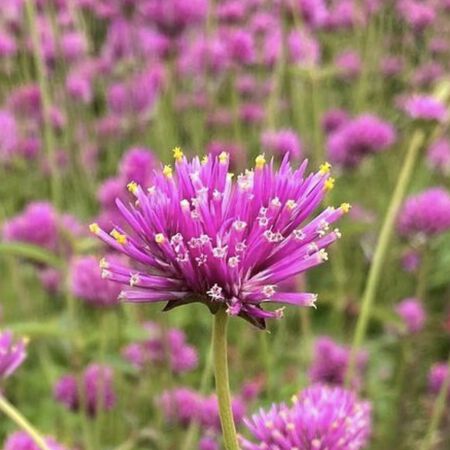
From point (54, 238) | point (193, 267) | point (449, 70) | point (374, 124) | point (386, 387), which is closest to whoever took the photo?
point (193, 267)

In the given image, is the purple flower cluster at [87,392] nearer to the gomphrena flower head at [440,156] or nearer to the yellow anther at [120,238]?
the yellow anther at [120,238]

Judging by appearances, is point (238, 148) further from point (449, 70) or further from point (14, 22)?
point (449, 70)

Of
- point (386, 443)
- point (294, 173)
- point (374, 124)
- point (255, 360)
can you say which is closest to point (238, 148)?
point (374, 124)

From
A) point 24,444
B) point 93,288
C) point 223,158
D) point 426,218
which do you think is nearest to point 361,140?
point 426,218

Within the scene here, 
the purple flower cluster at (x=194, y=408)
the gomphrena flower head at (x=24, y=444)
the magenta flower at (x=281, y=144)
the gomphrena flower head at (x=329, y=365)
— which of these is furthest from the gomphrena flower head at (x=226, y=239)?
the magenta flower at (x=281, y=144)

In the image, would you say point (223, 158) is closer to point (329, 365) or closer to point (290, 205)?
point (290, 205)
